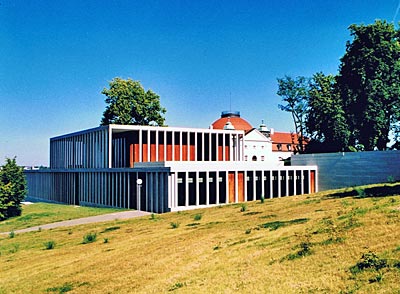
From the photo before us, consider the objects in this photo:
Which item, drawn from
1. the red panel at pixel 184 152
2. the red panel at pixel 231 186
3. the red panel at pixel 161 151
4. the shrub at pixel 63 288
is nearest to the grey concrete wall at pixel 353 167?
the red panel at pixel 231 186

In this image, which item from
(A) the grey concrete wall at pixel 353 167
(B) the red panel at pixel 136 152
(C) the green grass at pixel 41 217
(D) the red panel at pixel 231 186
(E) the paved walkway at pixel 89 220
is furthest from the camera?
(B) the red panel at pixel 136 152

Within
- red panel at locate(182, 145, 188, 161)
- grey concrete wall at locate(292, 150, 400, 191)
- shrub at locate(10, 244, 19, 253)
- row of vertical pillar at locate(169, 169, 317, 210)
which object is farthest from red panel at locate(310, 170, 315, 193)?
shrub at locate(10, 244, 19, 253)

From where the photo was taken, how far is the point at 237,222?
21.6 metres

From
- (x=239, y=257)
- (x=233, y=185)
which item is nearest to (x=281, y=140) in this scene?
(x=233, y=185)

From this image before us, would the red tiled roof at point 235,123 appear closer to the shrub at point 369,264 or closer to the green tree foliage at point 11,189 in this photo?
the green tree foliage at point 11,189

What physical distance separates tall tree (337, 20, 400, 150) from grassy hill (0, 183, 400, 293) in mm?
33177

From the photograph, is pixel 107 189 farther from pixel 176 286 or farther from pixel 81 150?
pixel 176 286

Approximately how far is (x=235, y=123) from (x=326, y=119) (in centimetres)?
2517

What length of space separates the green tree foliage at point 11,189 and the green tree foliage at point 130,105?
19.6 meters

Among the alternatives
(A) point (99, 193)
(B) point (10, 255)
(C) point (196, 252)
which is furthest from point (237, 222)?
(A) point (99, 193)

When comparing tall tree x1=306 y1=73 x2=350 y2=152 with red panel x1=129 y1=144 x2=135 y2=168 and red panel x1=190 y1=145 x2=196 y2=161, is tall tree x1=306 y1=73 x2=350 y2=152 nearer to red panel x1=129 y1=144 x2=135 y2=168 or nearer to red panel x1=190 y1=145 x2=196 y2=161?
red panel x1=190 y1=145 x2=196 y2=161

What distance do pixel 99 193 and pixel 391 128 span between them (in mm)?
38958

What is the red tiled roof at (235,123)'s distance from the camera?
261 feet

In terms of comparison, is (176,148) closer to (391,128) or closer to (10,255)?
(391,128)
